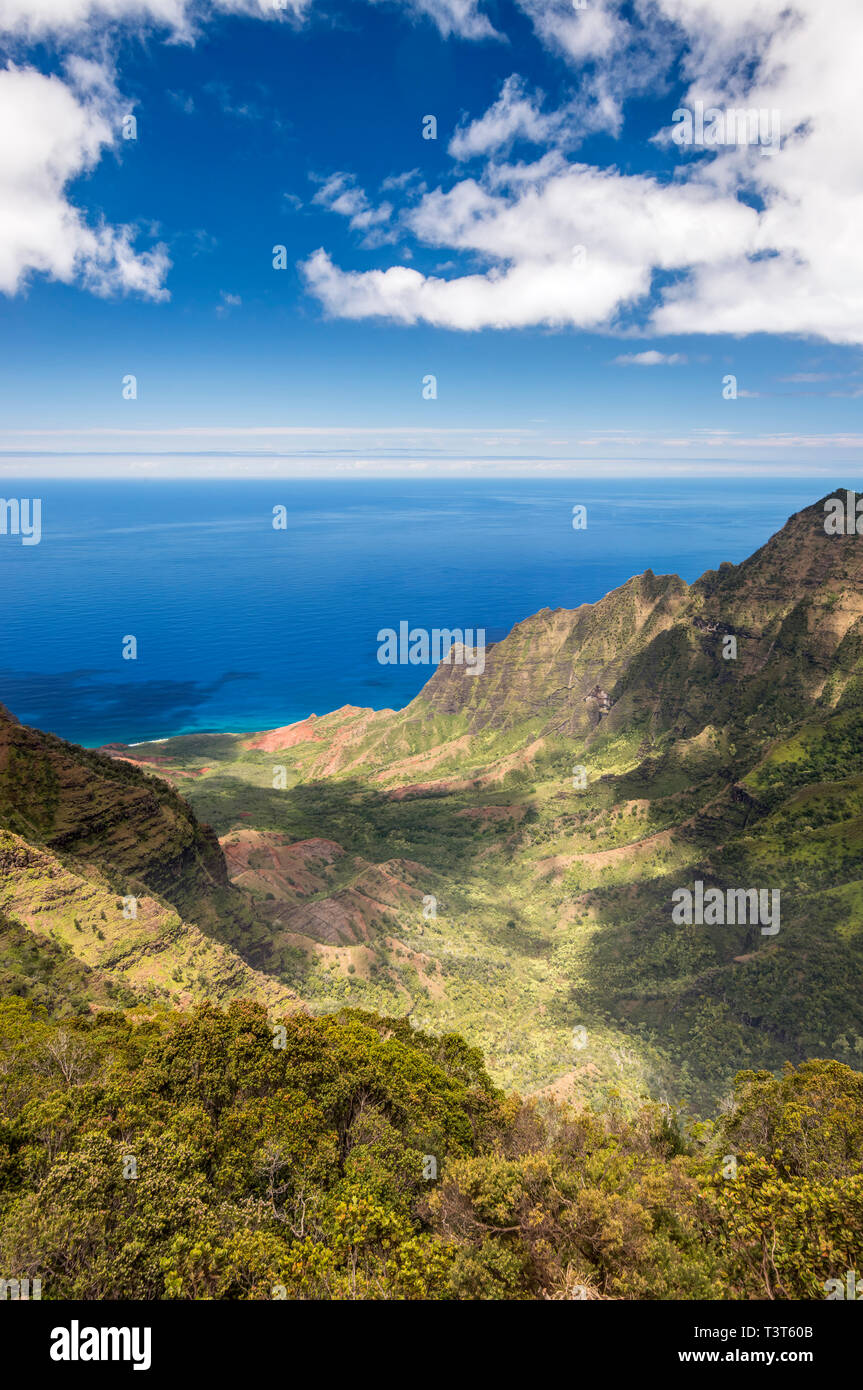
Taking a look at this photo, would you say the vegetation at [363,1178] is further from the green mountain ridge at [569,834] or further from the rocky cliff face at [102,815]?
the rocky cliff face at [102,815]

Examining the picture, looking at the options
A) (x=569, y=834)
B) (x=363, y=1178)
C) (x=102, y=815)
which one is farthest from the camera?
(x=569, y=834)

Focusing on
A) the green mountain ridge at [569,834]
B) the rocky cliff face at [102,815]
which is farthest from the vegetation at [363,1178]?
the rocky cliff face at [102,815]

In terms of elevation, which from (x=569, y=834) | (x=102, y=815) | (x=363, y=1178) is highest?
(x=102, y=815)

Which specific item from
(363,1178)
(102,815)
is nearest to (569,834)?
(102,815)

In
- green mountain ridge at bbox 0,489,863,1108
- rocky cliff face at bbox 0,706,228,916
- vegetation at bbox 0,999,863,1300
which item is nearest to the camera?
vegetation at bbox 0,999,863,1300

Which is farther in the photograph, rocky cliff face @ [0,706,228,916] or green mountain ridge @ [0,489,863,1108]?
green mountain ridge @ [0,489,863,1108]

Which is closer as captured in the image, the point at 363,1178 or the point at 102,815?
the point at 363,1178

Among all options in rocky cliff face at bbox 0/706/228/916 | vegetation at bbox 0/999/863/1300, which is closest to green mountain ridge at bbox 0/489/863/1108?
rocky cliff face at bbox 0/706/228/916

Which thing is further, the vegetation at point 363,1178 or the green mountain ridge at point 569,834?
the green mountain ridge at point 569,834

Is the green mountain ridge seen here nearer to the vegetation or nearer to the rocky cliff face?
the rocky cliff face

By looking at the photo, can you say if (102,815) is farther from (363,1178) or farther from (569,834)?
(569,834)
